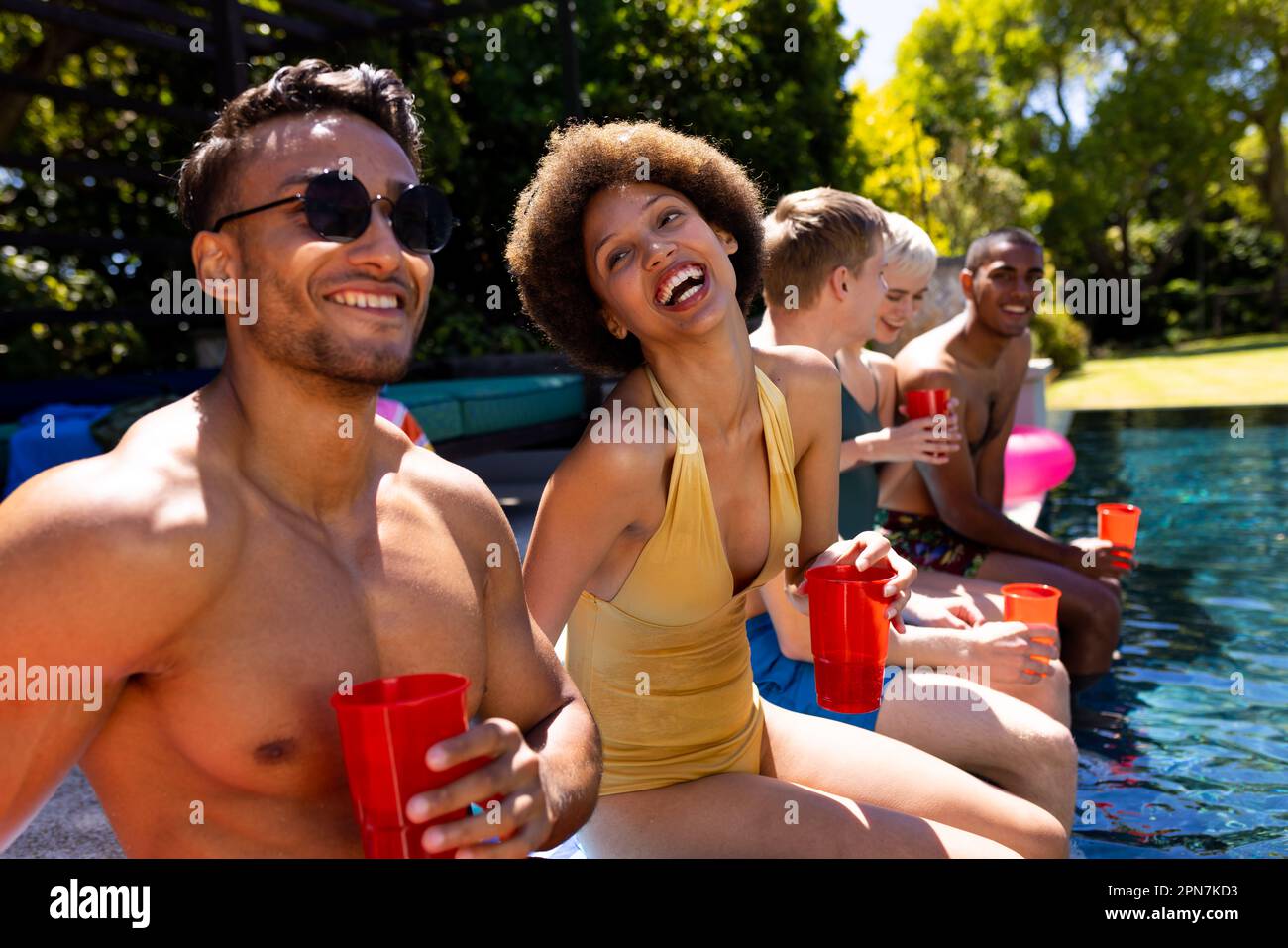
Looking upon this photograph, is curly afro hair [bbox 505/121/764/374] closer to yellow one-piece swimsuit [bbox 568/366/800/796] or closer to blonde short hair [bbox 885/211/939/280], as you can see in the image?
yellow one-piece swimsuit [bbox 568/366/800/796]

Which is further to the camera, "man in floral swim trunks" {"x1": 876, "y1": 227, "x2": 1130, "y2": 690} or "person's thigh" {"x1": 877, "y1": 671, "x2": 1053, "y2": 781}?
"man in floral swim trunks" {"x1": 876, "y1": 227, "x2": 1130, "y2": 690}

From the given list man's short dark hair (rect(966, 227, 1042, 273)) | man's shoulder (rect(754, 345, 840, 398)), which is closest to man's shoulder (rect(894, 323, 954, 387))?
man's short dark hair (rect(966, 227, 1042, 273))

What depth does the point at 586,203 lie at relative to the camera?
2871mm

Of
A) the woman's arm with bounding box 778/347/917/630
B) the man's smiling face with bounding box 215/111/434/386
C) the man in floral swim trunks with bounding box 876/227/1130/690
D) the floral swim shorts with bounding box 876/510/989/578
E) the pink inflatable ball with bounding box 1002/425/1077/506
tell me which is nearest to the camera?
the man's smiling face with bounding box 215/111/434/386

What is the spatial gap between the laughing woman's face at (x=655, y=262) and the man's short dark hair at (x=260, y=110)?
2.96 feet

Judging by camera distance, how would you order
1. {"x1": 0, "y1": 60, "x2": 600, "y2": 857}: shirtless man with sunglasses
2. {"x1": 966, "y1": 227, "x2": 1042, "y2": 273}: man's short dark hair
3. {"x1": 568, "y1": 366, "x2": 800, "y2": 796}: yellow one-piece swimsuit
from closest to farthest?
1. {"x1": 0, "y1": 60, "x2": 600, "y2": 857}: shirtless man with sunglasses
2. {"x1": 568, "y1": 366, "x2": 800, "y2": 796}: yellow one-piece swimsuit
3. {"x1": 966, "y1": 227, "x2": 1042, "y2": 273}: man's short dark hair

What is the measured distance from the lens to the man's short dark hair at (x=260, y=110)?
1.86 metres

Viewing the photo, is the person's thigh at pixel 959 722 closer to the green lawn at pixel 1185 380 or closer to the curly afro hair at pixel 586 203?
the curly afro hair at pixel 586 203

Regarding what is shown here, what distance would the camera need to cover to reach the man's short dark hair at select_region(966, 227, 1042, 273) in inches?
224

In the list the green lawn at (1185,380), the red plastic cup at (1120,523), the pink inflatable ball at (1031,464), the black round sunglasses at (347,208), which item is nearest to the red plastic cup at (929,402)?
the red plastic cup at (1120,523)

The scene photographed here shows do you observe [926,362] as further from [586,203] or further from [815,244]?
[586,203]

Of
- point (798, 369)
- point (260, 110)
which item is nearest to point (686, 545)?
point (798, 369)

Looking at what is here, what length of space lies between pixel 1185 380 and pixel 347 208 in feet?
77.0
